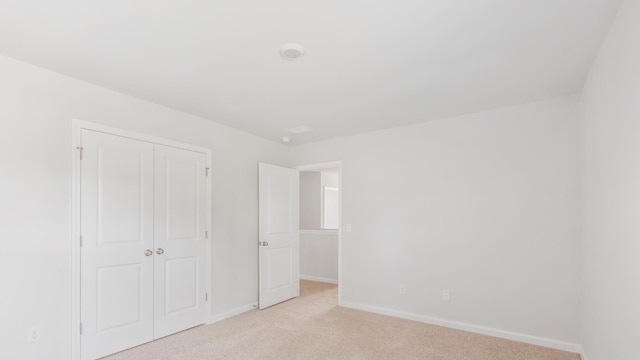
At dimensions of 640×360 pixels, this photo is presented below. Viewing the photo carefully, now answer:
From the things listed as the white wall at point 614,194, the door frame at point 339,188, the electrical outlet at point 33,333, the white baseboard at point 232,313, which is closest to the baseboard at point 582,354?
the white wall at point 614,194

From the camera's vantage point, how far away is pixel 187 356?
2906 mm

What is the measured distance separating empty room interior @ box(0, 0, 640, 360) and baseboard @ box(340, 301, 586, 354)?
17 mm

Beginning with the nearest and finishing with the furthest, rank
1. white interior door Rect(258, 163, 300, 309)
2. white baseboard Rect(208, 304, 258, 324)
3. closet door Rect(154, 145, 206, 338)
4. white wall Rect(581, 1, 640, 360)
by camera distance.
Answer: white wall Rect(581, 1, 640, 360)
closet door Rect(154, 145, 206, 338)
white baseboard Rect(208, 304, 258, 324)
white interior door Rect(258, 163, 300, 309)

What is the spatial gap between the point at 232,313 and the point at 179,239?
49.4 inches

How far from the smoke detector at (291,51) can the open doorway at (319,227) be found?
3.69m

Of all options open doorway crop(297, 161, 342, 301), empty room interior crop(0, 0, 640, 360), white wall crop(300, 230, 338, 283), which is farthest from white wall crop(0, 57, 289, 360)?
white wall crop(300, 230, 338, 283)

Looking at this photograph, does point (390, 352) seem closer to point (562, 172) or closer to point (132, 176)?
point (562, 172)

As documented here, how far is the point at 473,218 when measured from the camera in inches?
143

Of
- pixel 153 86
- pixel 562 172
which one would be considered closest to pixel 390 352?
pixel 562 172

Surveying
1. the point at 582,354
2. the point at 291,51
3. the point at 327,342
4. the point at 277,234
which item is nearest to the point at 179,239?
the point at 277,234

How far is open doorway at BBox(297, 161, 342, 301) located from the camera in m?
6.28

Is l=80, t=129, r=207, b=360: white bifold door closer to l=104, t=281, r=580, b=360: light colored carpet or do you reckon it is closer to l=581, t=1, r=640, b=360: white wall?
l=104, t=281, r=580, b=360: light colored carpet

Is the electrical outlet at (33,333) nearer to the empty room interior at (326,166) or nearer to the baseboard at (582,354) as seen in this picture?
the empty room interior at (326,166)

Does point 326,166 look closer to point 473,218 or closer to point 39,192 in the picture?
point 473,218
